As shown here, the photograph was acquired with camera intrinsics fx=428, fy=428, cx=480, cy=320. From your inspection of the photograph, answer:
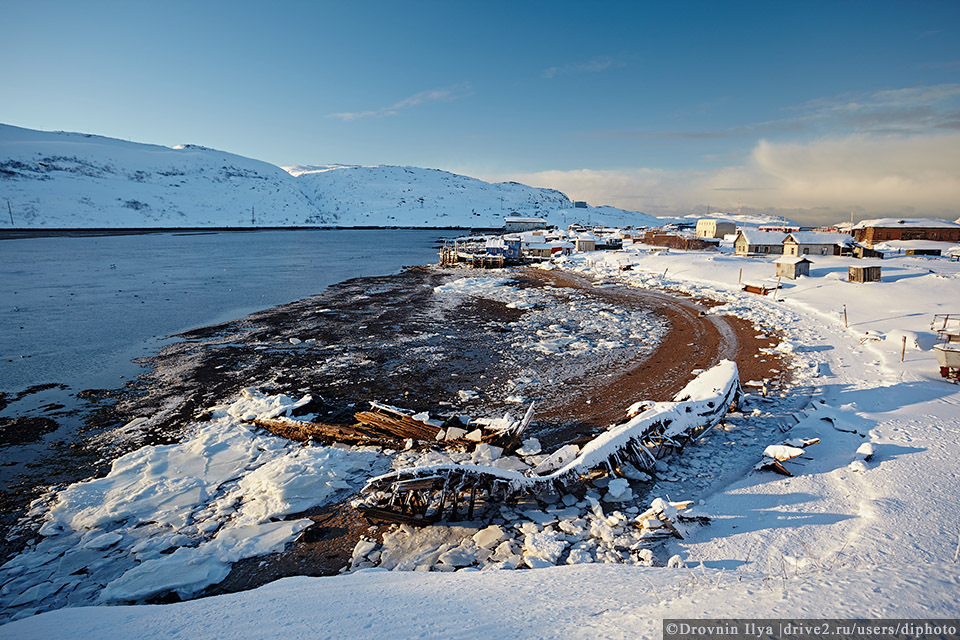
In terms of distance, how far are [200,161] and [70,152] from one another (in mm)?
43302

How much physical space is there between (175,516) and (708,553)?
11.0 meters

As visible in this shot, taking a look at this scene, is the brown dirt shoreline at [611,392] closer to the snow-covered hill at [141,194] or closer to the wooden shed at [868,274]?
the wooden shed at [868,274]

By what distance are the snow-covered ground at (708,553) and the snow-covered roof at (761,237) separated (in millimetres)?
40852

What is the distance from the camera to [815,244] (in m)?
45.9

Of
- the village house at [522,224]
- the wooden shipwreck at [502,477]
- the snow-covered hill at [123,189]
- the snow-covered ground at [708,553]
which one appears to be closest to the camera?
the snow-covered ground at [708,553]

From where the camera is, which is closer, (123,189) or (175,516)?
(175,516)

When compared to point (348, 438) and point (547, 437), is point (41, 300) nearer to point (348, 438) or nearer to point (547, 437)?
point (348, 438)

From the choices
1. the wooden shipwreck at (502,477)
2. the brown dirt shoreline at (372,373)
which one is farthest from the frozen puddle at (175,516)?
the wooden shipwreck at (502,477)

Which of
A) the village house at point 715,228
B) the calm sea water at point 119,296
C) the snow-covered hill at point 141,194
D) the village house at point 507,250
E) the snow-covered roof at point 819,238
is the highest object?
the snow-covered hill at point 141,194

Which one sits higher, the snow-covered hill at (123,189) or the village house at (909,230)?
the snow-covered hill at (123,189)

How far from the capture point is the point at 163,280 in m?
44.1

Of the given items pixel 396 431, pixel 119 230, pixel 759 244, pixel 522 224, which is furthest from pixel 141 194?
pixel 396 431

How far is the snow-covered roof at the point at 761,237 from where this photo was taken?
1996 inches

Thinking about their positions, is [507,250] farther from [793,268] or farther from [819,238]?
[819,238]
